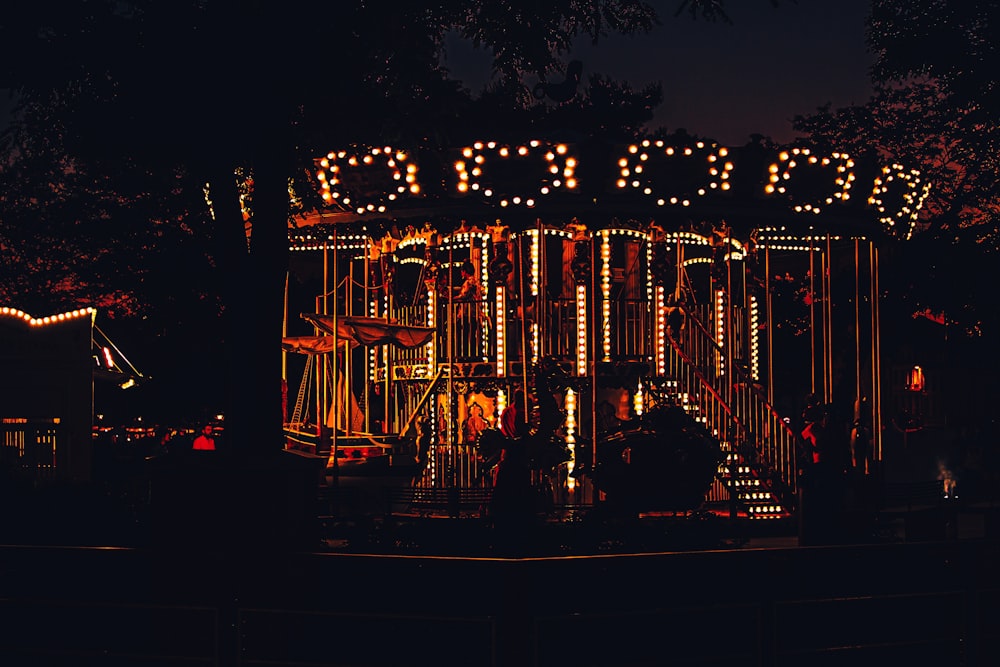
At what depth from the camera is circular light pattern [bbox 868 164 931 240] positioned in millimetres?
21844

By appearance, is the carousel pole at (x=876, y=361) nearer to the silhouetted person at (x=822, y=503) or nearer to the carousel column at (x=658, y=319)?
the carousel column at (x=658, y=319)

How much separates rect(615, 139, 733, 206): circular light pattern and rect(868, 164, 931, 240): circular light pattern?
9.08ft

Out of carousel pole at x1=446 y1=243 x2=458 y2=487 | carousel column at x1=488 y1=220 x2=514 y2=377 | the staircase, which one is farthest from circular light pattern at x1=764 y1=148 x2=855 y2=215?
carousel pole at x1=446 y1=243 x2=458 y2=487

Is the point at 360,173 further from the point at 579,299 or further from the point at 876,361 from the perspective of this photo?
the point at 876,361

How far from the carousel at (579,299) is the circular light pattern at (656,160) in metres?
0.02

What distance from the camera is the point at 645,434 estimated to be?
666 inches

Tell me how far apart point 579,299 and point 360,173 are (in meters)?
3.67

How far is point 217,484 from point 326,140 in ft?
19.4

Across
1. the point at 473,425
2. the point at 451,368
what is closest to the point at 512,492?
the point at 451,368

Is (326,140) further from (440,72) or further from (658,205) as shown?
(658,205)

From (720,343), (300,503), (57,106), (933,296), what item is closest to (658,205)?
(720,343)

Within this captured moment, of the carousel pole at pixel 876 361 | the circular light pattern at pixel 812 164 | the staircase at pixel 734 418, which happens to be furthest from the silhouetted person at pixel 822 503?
the carousel pole at pixel 876 361

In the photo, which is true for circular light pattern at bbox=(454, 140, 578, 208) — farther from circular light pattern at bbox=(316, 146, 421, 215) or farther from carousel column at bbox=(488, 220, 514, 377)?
carousel column at bbox=(488, 220, 514, 377)

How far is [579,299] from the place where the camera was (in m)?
22.2
